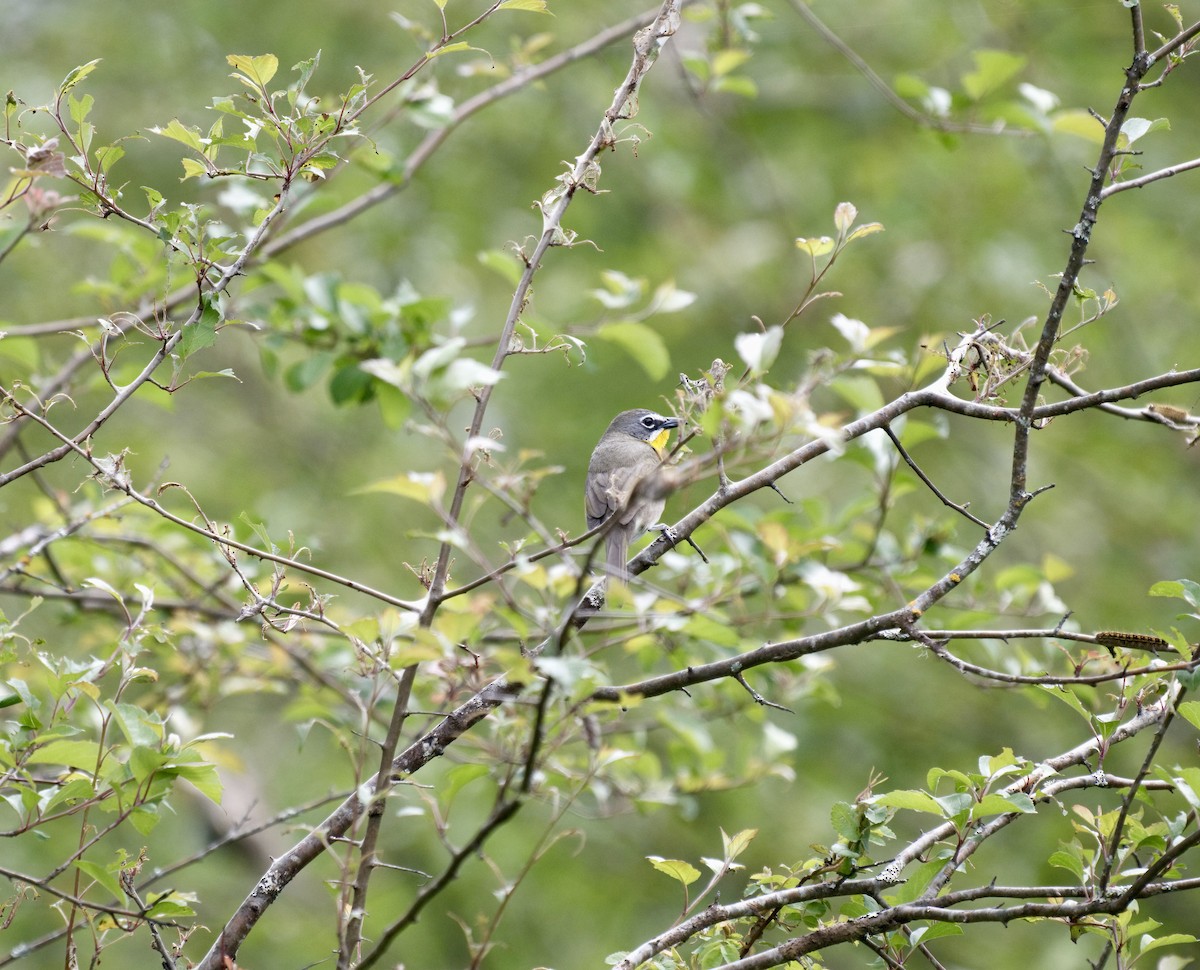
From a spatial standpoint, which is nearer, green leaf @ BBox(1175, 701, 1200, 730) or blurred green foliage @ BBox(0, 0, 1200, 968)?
green leaf @ BBox(1175, 701, 1200, 730)

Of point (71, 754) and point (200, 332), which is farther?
point (200, 332)

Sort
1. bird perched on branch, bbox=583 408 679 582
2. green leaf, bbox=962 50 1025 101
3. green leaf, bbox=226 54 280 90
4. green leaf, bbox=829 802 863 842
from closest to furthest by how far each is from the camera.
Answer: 1. green leaf, bbox=829 802 863 842
2. green leaf, bbox=226 54 280 90
3. green leaf, bbox=962 50 1025 101
4. bird perched on branch, bbox=583 408 679 582

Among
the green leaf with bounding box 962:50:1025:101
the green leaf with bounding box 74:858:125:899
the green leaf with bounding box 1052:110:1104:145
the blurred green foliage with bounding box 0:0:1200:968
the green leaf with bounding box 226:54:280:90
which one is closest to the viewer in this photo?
the green leaf with bounding box 74:858:125:899

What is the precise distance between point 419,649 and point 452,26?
24.4ft

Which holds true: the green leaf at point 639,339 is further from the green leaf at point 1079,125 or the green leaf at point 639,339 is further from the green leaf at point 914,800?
the green leaf at point 1079,125

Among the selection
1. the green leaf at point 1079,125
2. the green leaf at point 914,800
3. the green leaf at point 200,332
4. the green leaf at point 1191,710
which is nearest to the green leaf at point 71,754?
the green leaf at point 200,332

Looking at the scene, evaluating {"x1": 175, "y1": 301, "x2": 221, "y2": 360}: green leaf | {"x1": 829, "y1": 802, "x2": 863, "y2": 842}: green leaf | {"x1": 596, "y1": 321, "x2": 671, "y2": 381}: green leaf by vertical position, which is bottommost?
{"x1": 829, "y1": 802, "x2": 863, "y2": 842}: green leaf

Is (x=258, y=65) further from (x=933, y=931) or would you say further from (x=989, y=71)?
(x=989, y=71)

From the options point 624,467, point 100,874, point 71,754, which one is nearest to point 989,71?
point 624,467

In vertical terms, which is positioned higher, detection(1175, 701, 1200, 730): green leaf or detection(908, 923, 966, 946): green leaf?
detection(1175, 701, 1200, 730): green leaf

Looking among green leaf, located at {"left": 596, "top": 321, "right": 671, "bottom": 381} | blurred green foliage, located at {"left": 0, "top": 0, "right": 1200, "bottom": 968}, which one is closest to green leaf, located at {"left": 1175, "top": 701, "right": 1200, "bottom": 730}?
green leaf, located at {"left": 596, "top": 321, "right": 671, "bottom": 381}

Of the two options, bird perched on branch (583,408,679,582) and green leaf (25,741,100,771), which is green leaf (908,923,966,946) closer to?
green leaf (25,741,100,771)

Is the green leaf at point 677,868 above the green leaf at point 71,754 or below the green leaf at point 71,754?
below

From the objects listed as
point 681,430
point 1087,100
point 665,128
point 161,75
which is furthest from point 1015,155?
point 681,430
